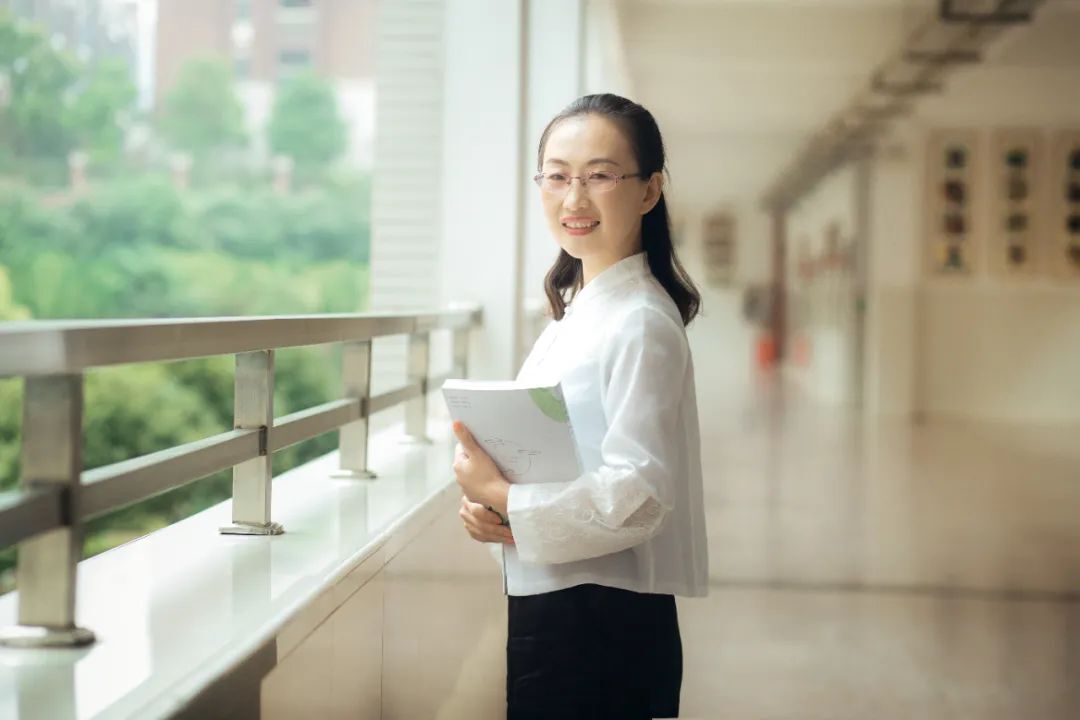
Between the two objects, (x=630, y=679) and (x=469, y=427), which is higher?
(x=469, y=427)

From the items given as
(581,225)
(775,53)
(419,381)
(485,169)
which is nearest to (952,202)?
(775,53)

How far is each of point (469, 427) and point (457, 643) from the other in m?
1.66

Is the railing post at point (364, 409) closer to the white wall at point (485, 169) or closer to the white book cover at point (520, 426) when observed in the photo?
the white book cover at point (520, 426)

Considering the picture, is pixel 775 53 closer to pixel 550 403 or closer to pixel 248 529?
pixel 248 529

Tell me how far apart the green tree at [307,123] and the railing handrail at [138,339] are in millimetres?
35006

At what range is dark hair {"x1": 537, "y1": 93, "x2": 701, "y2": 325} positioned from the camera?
67.6 inches

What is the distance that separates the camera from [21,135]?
31.2 meters

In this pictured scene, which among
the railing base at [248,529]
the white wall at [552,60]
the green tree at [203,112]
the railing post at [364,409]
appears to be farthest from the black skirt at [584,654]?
the green tree at [203,112]

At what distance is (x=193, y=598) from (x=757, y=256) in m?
25.2

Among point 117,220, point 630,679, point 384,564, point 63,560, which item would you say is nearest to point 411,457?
point 384,564

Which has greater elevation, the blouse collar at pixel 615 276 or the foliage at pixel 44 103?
the foliage at pixel 44 103

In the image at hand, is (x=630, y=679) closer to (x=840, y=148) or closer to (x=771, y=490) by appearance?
(x=771, y=490)

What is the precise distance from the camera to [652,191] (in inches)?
69.4

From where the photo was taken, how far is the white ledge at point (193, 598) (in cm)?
130
